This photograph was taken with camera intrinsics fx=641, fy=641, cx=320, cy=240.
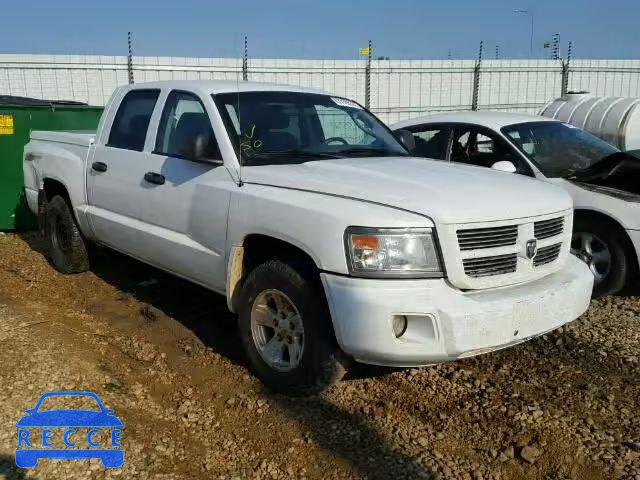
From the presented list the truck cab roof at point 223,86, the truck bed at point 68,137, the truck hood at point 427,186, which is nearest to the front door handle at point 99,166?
the truck bed at point 68,137

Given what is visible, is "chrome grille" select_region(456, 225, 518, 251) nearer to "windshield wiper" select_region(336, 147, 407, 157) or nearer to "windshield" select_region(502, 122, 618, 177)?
"windshield wiper" select_region(336, 147, 407, 157)

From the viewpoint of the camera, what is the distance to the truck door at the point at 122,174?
4.96 m

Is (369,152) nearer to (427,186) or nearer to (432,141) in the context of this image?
(427,186)

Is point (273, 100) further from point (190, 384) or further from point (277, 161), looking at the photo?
point (190, 384)

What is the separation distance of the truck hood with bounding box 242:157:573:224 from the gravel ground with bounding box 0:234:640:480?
1.10m

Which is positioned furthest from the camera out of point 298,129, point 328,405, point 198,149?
point 298,129

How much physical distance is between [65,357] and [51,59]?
9096mm

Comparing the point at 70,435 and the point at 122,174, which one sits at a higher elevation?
the point at 122,174

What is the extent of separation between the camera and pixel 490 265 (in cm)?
337

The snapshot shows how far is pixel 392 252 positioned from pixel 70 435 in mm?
1816

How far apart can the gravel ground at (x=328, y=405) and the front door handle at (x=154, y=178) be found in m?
1.13

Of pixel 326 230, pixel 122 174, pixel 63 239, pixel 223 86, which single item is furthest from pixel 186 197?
pixel 63 239

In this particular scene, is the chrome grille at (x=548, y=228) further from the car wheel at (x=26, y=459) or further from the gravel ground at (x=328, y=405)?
the car wheel at (x=26, y=459)

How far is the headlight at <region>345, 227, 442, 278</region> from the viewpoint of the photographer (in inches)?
126
